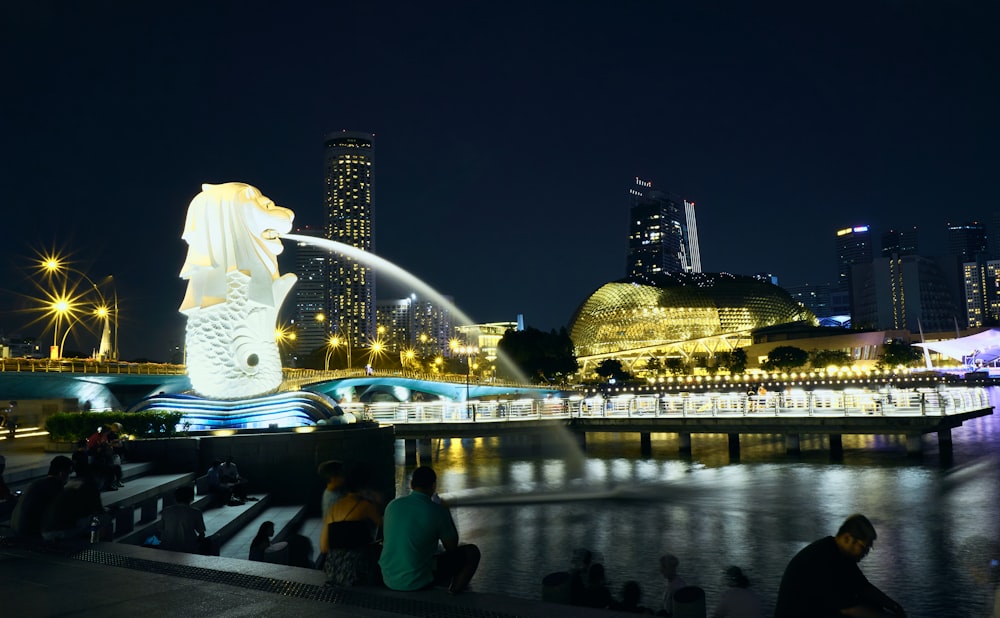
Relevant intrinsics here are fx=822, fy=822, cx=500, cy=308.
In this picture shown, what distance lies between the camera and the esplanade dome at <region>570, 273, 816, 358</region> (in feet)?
454

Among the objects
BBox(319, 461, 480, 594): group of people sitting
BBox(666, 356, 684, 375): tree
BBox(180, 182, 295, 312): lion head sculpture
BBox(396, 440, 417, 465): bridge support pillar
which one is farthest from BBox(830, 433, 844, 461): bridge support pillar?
BBox(666, 356, 684, 375): tree

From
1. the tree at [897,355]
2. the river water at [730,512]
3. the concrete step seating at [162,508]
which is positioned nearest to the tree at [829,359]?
the tree at [897,355]

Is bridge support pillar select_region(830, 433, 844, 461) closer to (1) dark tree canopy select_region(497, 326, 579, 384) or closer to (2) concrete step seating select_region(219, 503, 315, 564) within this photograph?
(2) concrete step seating select_region(219, 503, 315, 564)

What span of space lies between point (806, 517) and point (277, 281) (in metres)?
19.2

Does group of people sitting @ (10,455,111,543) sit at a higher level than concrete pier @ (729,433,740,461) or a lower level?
higher

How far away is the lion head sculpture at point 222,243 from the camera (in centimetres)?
2717

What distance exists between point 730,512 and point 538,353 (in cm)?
7384

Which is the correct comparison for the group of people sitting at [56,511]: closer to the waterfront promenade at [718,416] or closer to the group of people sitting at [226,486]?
the group of people sitting at [226,486]

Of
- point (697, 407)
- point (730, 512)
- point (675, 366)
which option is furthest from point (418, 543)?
point (675, 366)

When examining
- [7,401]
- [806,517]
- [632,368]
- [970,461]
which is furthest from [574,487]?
[632,368]

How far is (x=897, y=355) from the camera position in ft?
332

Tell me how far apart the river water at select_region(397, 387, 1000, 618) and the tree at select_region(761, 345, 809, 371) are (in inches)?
2338

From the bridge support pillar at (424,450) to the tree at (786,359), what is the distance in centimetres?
7261

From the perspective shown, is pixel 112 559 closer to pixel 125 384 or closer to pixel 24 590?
pixel 24 590
